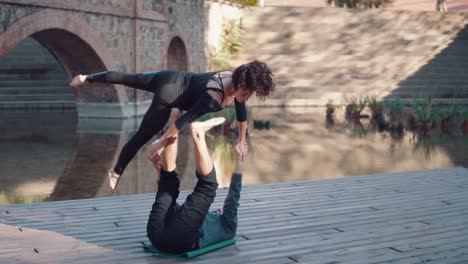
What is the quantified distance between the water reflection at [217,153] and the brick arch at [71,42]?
0.70 metres

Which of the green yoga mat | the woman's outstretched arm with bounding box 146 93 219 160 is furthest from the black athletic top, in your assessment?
the green yoga mat

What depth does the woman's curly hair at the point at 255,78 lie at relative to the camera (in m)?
3.94

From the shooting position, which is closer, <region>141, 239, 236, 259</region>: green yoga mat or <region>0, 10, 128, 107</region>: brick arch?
<region>141, 239, 236, 259</region>: green yoga mat

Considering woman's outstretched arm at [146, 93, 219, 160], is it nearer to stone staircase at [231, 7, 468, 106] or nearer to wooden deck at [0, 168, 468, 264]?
wooden deck at [0, 168, 468, 264]

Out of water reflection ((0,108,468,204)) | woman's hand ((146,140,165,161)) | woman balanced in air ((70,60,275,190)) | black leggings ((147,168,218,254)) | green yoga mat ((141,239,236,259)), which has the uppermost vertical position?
woman balanced in air ((70,60,275,190))

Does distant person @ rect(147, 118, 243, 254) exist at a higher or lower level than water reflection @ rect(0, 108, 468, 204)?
higher

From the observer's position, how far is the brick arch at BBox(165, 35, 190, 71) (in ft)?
65.7

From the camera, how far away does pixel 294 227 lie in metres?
4.98

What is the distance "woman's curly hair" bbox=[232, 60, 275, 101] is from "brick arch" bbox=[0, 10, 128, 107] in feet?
27.1

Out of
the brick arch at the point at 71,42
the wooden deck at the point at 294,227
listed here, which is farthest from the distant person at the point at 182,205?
the brick arch at the point at 71,42

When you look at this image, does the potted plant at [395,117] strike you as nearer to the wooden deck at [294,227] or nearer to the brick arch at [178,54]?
the brick arch at [178,54]

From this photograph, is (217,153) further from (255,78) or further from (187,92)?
(255,78)

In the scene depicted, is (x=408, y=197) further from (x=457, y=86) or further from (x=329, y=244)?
(x=457, y=86)

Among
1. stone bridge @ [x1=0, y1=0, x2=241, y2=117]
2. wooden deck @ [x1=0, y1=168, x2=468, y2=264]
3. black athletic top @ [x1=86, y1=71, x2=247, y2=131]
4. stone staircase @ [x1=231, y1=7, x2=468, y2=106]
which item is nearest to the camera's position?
wooden deck @ [x1=0, y1=168, x2=468, y2=264]
